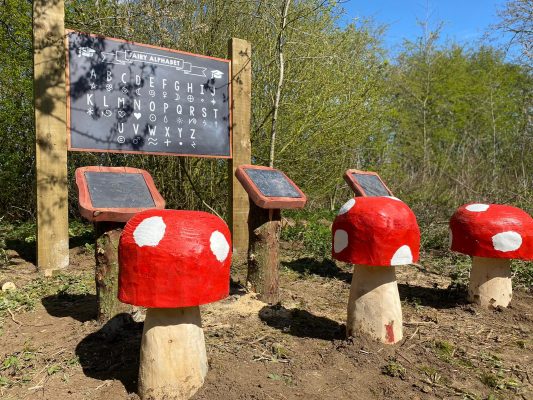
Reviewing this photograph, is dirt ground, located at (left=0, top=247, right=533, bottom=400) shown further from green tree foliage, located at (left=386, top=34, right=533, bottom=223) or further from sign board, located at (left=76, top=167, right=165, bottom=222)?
green tree foliage, located at (left=386, top=34, right=533, bottom=223)

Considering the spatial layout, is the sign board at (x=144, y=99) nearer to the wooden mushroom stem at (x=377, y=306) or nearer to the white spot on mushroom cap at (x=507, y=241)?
the wooden mushroom stem at (x=377, y=306)

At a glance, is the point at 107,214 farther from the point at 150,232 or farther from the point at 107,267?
the point at 150,232

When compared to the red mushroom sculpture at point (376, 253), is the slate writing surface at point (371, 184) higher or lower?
higher

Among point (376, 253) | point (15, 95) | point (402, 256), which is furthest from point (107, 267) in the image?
point (15, 95)

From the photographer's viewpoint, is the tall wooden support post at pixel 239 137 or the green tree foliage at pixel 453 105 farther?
the green tree foliage at pixel 453 105

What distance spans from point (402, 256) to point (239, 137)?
11.3ft

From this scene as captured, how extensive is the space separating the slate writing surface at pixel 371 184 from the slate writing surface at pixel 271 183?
3.00ft

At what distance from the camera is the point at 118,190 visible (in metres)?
3.39

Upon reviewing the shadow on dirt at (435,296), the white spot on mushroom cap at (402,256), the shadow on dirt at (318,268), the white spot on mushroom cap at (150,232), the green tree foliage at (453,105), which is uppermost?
the green tree foliage at (453,105)

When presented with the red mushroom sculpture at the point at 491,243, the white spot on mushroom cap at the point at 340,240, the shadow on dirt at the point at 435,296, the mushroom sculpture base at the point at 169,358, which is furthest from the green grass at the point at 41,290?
the red mushroom sculpture at the point at 491,243

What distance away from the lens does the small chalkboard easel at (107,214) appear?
10.2ft

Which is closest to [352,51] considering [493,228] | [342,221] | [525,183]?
[525,183]

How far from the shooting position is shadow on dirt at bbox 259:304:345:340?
322cm

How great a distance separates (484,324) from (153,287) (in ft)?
8.89
